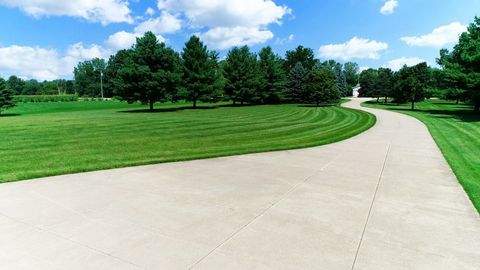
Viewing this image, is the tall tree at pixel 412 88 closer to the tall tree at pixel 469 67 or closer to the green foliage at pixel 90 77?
the tall tree at pixel 469 67

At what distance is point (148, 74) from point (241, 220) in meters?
34.9

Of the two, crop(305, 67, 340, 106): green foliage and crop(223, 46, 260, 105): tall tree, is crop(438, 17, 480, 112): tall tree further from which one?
crop(223, 46, 260, 105): tall tree

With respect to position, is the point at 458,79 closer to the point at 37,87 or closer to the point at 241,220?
the point at 241,220

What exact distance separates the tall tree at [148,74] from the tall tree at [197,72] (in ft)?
15.3

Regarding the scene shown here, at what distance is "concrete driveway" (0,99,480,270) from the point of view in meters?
3.56

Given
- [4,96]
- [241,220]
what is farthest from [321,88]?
[4,96]

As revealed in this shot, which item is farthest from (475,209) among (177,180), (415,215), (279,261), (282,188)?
(177,180)

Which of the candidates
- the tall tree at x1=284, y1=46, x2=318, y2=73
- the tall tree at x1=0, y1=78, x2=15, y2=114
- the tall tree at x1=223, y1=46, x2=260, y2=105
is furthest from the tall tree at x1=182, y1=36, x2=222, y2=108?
the tall tree at x1=284, y1=46, x2=318, y2=73

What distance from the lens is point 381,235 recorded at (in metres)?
4.18

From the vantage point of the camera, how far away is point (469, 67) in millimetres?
29406

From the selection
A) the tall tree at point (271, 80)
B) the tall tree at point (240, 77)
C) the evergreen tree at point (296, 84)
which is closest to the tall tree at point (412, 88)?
the evergreen tree at point (296, 84)

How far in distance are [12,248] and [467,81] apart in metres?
35.1

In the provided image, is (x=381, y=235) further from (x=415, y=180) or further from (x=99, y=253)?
(x=99, y=253)

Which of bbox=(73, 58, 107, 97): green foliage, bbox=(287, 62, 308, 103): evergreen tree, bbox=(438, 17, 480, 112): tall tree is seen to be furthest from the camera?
bbox=(73, 58, 107, 97): green foliage
